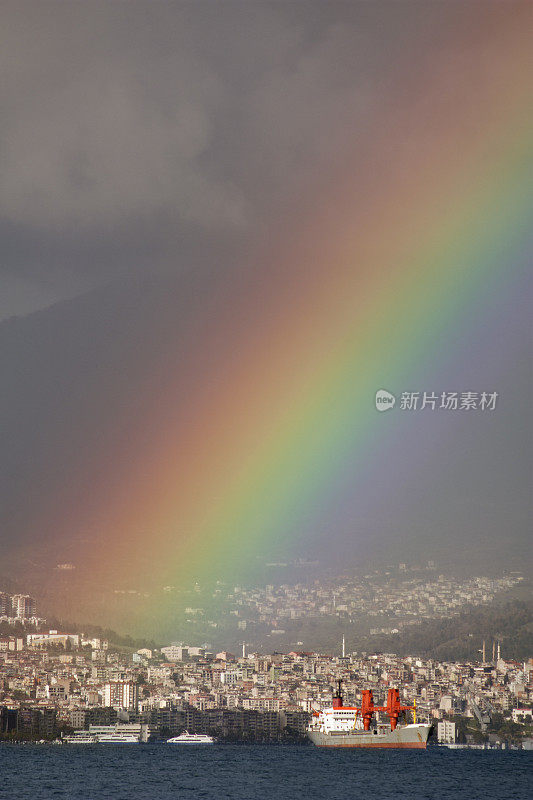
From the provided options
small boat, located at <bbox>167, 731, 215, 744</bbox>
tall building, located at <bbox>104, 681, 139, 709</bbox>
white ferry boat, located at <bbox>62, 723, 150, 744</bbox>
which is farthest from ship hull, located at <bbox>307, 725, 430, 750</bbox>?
tall building, located at <bbox>104, 681, 139, 709</bbox>

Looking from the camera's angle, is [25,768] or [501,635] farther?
[501,635]

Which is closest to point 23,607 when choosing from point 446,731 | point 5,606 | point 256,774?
point 5,606

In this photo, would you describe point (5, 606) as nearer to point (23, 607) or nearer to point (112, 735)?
point (23, 607)

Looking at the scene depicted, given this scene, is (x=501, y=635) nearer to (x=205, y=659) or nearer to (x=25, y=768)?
(x=205, y=659)

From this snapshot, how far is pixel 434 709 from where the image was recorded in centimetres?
7825

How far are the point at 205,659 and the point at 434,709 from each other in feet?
92.1

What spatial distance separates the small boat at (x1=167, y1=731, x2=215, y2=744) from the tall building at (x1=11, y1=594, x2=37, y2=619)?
36301 millimetres

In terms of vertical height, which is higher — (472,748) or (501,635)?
(501,635)

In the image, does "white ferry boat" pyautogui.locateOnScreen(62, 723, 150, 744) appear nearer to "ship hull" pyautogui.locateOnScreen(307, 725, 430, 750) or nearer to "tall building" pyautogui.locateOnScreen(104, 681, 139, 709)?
"tall building" pyautogui.locateOnScreen(104, 681, 139, 709)

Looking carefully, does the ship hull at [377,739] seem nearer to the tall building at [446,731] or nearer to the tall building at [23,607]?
the tall building at [446,731]

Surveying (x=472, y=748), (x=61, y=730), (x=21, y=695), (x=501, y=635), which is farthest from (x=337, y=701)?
(x=501, y=635)

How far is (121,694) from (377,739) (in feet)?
74.7

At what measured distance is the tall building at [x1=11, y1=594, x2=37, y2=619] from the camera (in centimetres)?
10807

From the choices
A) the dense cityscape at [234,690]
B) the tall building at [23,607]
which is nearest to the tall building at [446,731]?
the dense cityscape at [234,690]
